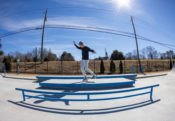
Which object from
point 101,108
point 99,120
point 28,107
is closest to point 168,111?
point 101,108

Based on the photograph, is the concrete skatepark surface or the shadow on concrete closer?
the concrete skatepark surface

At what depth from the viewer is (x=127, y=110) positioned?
2.50 meters

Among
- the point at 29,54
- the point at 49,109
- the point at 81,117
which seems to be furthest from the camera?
the point at 29,54

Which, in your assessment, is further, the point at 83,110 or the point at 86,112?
the point at 83,110

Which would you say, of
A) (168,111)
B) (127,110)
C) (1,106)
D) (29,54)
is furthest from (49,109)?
(29,54)

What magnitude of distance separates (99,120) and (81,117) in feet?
1.53

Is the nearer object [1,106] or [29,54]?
[1,106]

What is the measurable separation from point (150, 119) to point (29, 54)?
72543 mm

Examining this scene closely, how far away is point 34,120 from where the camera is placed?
6.82 ft

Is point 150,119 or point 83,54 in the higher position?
point 83,54

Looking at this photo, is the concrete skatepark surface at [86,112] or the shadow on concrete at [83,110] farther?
the shadow on concrete at [83,110]

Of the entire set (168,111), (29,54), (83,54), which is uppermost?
(29,54)

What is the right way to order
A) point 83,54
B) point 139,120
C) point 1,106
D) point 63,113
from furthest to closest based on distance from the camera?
point 83,54, point 1,106, point 63,113, point 139,120

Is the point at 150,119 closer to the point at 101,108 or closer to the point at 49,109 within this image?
the point at 101,108
